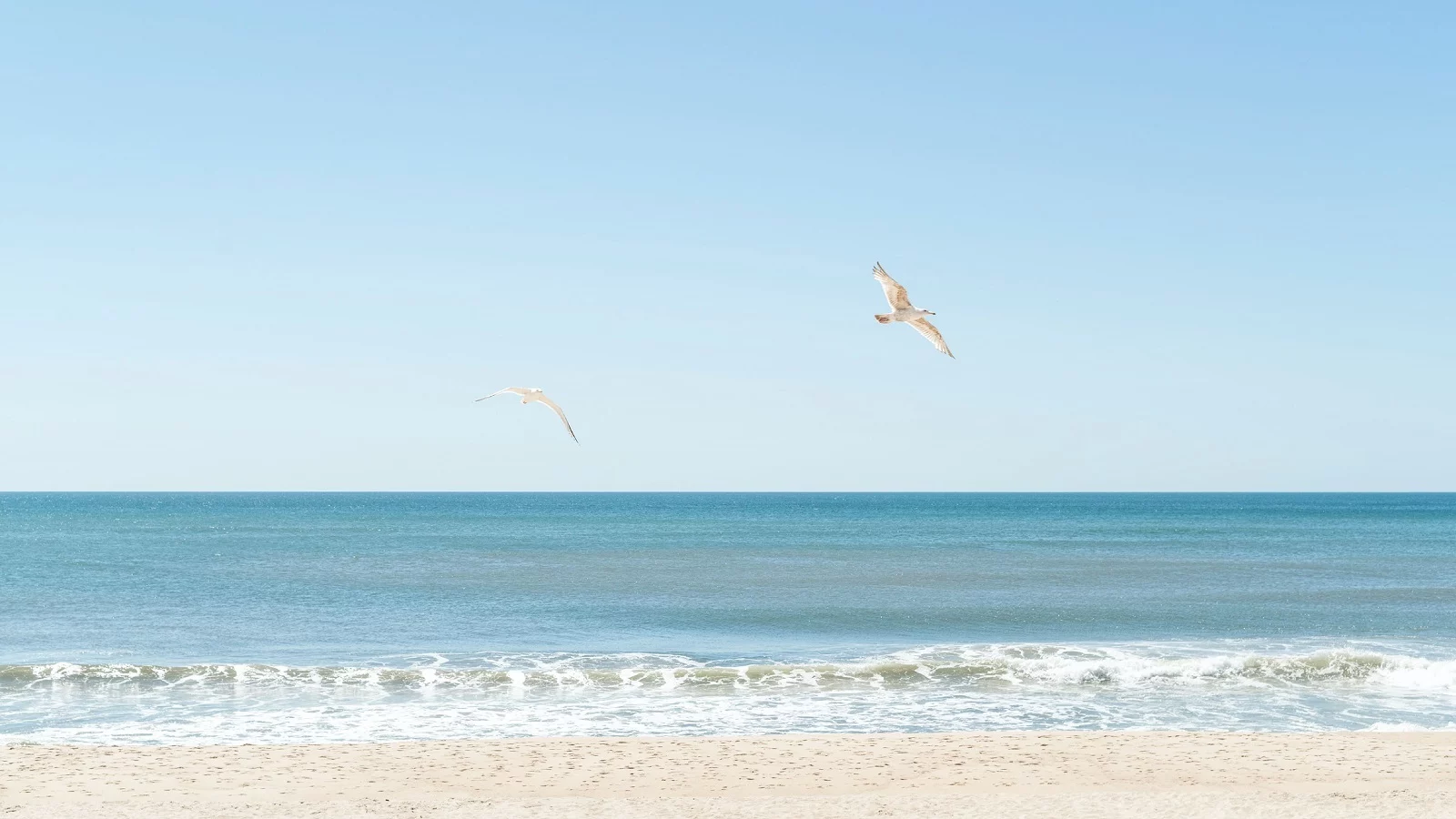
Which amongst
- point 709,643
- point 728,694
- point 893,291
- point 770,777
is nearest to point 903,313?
point 893,291

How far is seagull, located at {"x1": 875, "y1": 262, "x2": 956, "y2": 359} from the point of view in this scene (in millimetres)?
13320

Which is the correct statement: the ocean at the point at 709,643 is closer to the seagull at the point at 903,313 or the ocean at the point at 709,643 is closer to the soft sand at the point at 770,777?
the soft sand at the point at 770,777

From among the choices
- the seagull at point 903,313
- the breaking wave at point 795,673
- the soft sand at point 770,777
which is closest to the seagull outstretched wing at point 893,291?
the seagull at point 903,313

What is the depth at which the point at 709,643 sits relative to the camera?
2681 cm

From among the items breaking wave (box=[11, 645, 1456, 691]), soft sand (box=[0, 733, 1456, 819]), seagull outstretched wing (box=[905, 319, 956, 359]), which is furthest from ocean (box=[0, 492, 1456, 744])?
seagull outstretched wing (box=[905, 319, 956, 359])

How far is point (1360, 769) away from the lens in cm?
1423

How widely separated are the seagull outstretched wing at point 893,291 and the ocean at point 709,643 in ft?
23.3

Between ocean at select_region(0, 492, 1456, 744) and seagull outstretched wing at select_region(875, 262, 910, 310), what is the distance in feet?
23.3

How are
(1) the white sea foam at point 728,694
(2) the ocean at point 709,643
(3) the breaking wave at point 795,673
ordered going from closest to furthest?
(1) the white sea foam at point 728,694 < (2) the ocean at point 709,643 < (3) the breaking wave at point 795,673

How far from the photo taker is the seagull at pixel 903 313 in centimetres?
1332

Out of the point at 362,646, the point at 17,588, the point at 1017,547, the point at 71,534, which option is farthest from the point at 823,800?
the point at 71,534

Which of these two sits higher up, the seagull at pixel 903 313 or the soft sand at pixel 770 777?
the seagull at pixel 903 313

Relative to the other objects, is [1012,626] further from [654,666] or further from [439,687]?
[439,687]

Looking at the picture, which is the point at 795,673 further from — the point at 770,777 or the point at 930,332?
the point at 930,332
